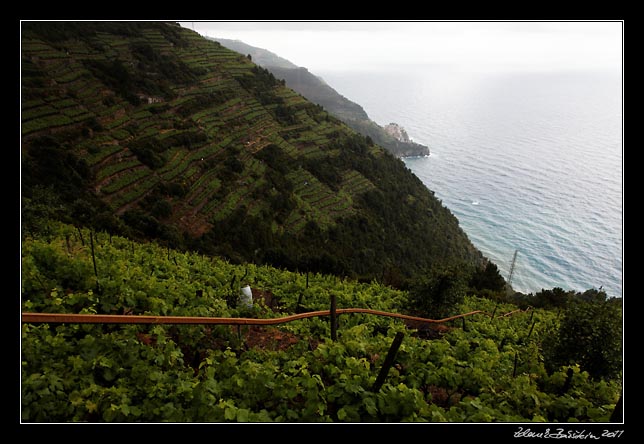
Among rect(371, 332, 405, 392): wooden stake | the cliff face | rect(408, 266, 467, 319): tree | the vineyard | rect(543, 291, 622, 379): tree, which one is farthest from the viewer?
the cliff face

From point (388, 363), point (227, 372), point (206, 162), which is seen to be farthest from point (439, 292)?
point (206, 162)

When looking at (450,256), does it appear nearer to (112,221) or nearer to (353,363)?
(112,221)

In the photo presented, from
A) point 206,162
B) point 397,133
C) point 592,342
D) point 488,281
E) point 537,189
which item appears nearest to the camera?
point 592,342

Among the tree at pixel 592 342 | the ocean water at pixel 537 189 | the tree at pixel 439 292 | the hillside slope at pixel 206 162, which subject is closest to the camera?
the tree at pixel 592 342

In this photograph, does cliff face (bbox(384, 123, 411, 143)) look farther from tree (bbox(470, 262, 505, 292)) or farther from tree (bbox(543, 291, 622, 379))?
tree (bbox(543, 291, 622, 379))

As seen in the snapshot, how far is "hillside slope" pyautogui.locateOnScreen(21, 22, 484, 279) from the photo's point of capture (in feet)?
107

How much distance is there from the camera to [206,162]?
4366 cm

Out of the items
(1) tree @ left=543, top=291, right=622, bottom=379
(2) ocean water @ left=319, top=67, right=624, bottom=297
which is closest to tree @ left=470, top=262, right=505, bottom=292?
(2) ocean water @ left=319, top=67, right=624, bottom=297

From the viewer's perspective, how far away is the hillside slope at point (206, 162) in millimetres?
32594

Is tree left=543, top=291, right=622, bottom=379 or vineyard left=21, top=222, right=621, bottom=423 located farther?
tree left=543, top=291, right=622, bottom=379

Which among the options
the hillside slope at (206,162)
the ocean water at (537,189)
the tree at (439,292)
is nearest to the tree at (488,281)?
the hillside slope at (206,162)

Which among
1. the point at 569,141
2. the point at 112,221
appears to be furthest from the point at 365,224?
the point at 569,141

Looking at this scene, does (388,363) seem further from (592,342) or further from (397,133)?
(397,133)

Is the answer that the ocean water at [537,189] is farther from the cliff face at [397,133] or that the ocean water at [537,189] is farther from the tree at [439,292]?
the tree at [439,292]
